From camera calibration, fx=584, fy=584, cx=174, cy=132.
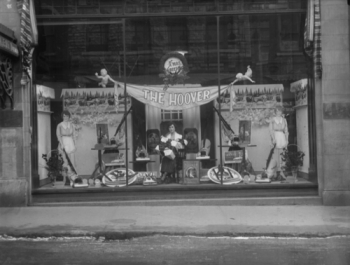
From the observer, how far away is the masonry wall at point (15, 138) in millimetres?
12789

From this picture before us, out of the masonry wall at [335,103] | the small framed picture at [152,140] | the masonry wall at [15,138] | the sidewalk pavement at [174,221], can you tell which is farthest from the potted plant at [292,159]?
the masonry wall at [15,138]

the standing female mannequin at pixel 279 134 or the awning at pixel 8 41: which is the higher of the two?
the awning at pixel 8 41

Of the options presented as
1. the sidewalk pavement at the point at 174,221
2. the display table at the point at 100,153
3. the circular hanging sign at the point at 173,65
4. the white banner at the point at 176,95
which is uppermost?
the circular hanging sign at the point at 173,65

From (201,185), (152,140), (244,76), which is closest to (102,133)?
→ (152,140)

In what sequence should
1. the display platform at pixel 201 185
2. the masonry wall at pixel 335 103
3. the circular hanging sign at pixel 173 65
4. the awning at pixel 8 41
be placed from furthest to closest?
the circular hanging sign at pixel 173 65 → the display platform at pixel 201 185 → the masonry wall at pixel 335 103 → the awning at pixel 8 41

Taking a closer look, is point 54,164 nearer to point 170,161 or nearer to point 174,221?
point 170,161

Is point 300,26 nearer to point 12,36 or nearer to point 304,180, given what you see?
point 304,180

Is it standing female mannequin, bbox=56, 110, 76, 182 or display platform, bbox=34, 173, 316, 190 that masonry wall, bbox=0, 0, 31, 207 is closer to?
display platform, bbox=34, 173, 316, 190

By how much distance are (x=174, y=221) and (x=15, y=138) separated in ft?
13.6

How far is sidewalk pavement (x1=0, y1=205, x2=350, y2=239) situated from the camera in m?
10.3

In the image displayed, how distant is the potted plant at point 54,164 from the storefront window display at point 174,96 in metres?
0.14

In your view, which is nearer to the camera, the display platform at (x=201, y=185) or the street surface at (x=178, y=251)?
the street surface at (x=178, y=251)

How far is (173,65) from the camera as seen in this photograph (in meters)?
13.6

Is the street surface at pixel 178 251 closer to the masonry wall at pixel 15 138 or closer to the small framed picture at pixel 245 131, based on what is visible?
the masonry wall at pixel 15 138
